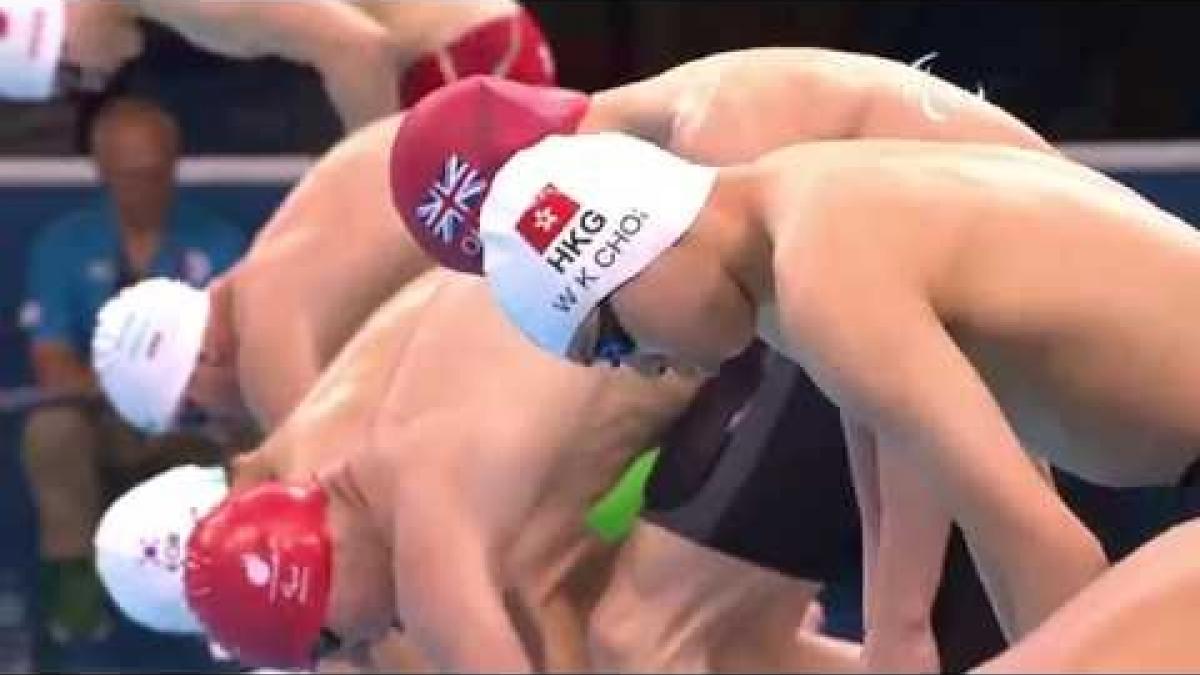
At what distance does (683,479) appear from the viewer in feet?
9.59

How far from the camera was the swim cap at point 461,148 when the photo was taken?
257 cm

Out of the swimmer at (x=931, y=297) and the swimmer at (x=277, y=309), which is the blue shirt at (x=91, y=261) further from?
the swimmer at (x=931, y=297)

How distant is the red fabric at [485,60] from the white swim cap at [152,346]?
0.32 meters

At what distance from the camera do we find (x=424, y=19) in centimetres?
328

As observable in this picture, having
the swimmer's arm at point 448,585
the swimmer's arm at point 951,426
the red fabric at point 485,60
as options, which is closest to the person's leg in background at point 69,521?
the red fabric at point 485,60

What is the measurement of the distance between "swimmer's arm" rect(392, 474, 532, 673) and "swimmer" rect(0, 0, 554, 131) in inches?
18.9

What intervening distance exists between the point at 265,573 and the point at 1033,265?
0.99 meters

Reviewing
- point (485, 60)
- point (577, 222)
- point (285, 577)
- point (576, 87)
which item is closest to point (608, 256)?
point (577, 222)

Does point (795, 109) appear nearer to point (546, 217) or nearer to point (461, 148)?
point (461, 148)

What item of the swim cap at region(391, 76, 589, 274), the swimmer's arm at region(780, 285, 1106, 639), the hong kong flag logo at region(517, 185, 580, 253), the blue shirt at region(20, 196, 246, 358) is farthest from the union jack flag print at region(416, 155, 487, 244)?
the blue shirt at region(20, 196, 246, 358)

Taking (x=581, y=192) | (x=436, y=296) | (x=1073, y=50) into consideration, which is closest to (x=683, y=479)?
(x=436, y=296)

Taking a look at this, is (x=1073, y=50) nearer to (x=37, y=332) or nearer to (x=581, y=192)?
(x=37, y=332)

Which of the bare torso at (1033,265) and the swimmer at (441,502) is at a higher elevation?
the bare torso at (1033,265)

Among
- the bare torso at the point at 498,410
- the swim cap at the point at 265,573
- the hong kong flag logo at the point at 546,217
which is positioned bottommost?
the swim cap at the point at 265,573
